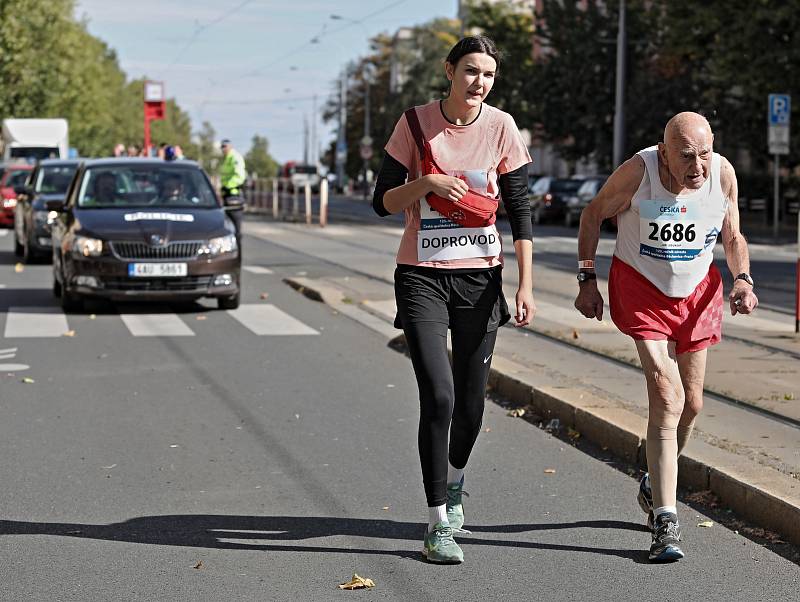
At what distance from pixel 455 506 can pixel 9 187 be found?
106 feet

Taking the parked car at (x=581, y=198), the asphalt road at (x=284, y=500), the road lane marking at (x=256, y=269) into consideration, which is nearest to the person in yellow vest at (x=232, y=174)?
the road lane marking at (x=256, y=269)

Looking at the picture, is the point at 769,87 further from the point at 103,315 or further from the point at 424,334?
the point at 424,334

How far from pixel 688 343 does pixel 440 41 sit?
92562 millimetres

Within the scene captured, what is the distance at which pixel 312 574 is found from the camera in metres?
5.27

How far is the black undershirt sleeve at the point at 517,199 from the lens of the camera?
5629mm

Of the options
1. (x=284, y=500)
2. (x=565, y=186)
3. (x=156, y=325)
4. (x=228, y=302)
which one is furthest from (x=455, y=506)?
(x=565, y=186)

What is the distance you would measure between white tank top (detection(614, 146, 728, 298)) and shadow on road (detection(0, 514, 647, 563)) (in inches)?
39.8

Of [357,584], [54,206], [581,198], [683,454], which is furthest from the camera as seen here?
[581,198]

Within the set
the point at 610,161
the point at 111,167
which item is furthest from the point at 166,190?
the point at 610,161

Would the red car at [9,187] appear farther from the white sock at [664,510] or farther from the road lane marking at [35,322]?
the white sock at [664,510]

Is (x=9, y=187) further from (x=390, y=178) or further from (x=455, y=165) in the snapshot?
(x=455, y=165)

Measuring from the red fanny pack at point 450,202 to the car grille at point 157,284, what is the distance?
941 centimetres

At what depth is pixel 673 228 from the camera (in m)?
5.56

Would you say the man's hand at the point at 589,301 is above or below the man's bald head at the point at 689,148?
below
